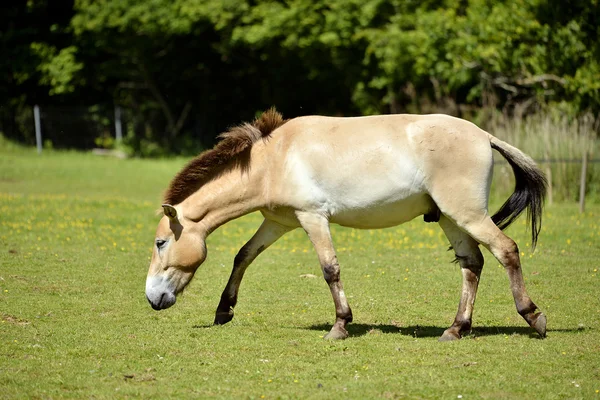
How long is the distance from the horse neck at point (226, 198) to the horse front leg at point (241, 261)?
0.44 m

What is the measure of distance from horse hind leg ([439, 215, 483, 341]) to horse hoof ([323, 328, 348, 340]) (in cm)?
94

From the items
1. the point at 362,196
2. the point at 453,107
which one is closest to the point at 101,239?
the point at 362,196

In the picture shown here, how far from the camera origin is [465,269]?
829 cm

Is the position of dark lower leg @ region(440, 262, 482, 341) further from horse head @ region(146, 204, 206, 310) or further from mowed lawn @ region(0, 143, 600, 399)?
horse head @ region(146, 204, 206, 310)

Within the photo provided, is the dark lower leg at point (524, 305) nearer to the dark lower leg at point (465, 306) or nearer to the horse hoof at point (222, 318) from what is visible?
the dark lower leg at point (465, 306)

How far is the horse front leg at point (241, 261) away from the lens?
8.65m

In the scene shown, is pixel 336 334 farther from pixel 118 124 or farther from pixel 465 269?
pixel 118 124

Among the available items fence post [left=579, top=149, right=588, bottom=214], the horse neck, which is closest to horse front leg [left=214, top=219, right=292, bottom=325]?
the horse neck

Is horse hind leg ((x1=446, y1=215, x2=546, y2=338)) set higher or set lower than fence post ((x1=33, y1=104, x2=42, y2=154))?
higher

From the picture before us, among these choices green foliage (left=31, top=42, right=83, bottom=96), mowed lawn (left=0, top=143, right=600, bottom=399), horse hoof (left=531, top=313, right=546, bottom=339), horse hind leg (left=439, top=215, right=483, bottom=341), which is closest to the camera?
mowed lawn (left=0, top=143, right=600, bottom=399)

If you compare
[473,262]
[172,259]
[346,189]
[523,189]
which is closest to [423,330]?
[473,262]

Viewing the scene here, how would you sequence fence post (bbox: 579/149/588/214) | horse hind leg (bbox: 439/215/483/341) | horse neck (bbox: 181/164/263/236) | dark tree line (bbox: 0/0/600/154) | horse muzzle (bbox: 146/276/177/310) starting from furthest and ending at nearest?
dark tree line (bbox: 0/0/600/154) → fence post (bbox: 579/149/588/214) → horse neck (bbox: 181/164/263/236) → horse muzzle (bbox: 146/276/177/310) → horse hind leg (bbox: 439/215/483/341)

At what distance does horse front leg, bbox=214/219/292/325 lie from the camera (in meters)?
8.65

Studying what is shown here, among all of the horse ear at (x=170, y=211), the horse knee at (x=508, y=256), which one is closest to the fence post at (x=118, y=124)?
the horse ear at (x=170, y=211)
